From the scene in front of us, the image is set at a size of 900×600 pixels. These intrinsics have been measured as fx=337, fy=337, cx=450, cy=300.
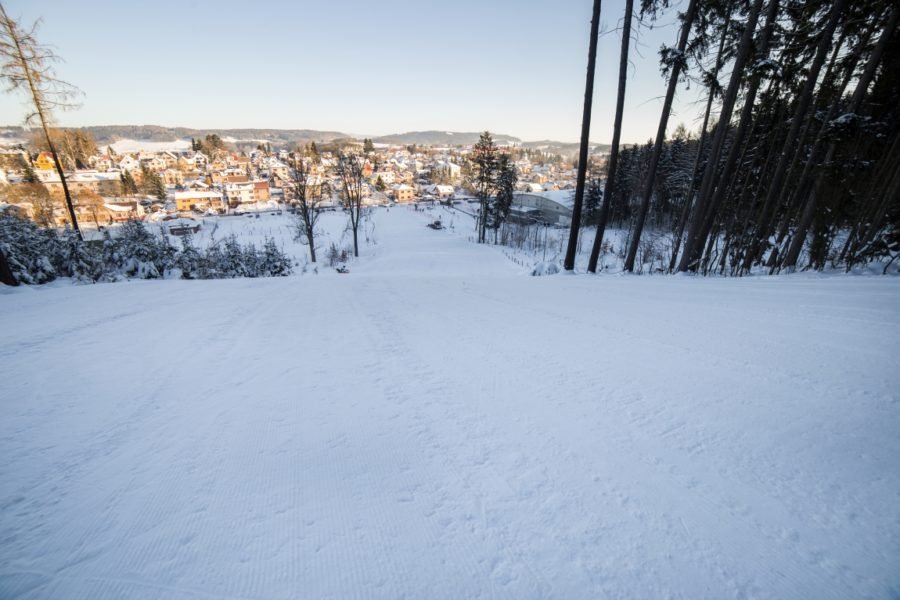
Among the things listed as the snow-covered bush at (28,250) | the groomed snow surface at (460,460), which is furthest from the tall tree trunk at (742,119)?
the snow-covered bush at (28,250)

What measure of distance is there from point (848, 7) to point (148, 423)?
620 inches

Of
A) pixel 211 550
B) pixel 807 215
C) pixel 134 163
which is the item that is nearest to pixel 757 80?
pixel 807 215

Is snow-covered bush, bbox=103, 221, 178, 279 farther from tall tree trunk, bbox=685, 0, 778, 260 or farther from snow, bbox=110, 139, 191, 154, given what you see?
snow, bbox=110, 139, 191, 154

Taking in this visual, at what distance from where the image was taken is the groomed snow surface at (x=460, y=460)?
1470mm

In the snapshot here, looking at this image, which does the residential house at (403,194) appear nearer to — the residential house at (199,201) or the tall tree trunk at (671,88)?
the residential house at (199,201)

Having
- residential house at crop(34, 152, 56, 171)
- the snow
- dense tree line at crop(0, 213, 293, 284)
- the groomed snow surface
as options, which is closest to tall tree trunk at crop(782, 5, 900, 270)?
the groomed snow surface

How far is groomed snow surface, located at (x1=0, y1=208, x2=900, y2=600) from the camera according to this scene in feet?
4.82

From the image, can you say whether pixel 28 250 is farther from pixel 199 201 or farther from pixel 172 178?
pixel 172 178

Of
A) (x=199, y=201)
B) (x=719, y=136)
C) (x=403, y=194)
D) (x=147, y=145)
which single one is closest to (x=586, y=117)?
(x=719, y=136)

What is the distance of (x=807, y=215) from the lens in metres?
9.09

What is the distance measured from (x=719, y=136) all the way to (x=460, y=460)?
1224 cm

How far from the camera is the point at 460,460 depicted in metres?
2.14

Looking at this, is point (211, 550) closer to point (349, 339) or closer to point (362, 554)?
point (362, 554)

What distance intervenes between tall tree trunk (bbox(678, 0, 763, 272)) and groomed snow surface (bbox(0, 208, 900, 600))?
6.18m
